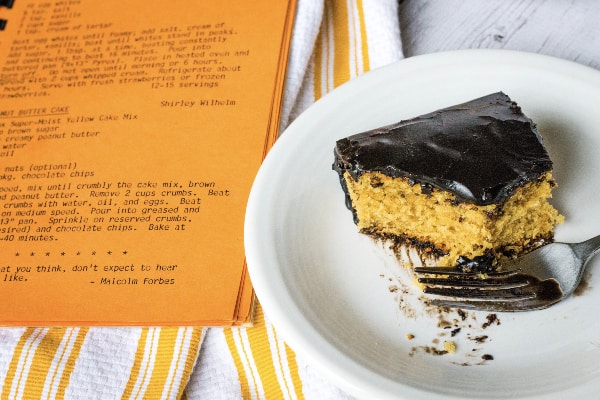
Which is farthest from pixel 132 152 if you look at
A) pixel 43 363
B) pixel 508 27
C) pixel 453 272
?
pixel 508 27

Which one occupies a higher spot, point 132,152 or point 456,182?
point 132,152

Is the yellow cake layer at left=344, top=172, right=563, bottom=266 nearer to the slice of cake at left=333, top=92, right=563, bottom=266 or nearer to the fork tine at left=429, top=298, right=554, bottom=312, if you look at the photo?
the slice of cake at left=333, top=92, right=563, bottom=266

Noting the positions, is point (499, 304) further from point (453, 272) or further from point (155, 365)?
point (155, 365)

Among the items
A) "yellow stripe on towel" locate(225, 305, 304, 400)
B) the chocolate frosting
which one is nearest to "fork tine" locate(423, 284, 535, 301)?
the chocolate frosting

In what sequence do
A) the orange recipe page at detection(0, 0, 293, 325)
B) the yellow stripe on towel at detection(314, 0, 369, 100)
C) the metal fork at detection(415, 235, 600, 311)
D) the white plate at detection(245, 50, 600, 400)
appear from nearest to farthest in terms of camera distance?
1. the white plate at detection(245, 50, 600, 400)
2. the metal fork at detection(415, 235, 600, 311)
3. the orange recipe page at detection(0, 0, 293, 325)
4. the yellow stripe on towel at detection(314, 0, 369, 100)

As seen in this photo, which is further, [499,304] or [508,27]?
[508,27]

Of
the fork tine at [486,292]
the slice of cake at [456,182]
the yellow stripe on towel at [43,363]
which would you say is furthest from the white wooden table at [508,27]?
the yellow stripe on towel at [43,363]

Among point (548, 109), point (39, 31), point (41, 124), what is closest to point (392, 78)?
point (548, 109)
